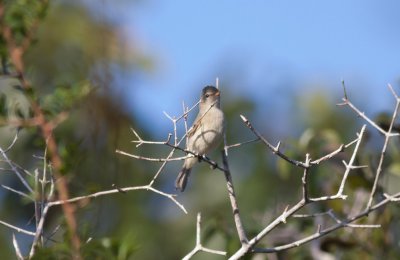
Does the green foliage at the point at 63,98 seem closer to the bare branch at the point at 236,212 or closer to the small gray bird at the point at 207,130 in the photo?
the bare branch at the point at 236,212

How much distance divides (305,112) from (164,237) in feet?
9.97

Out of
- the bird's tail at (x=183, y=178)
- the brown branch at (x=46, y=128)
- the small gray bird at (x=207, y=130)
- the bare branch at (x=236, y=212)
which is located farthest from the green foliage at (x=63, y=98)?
the bird's tail at (x=183, y=178)

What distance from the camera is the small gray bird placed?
264 inches

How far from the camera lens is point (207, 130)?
6781mm

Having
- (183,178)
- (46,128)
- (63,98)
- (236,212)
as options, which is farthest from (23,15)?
(183,178)

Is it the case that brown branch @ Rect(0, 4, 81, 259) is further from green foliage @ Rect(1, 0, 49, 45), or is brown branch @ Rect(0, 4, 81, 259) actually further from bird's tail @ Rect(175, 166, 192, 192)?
bird's tail @ Rect(175, 166, 192, 192)

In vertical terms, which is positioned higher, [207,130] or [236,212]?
[236,212]

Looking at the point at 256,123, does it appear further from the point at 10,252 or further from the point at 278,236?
the point at 278,236

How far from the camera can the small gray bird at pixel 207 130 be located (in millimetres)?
6707

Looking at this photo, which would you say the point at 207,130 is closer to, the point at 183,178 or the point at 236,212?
the point at 183,178

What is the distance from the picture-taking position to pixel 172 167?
40.9ft

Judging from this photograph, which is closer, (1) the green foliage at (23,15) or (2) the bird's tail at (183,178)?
(1) the green foliage at (23,15)

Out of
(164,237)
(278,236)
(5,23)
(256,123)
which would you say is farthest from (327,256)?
(256,123)

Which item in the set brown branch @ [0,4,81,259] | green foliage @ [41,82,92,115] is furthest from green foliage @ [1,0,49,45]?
green foliage @ [41,82,92,115]
